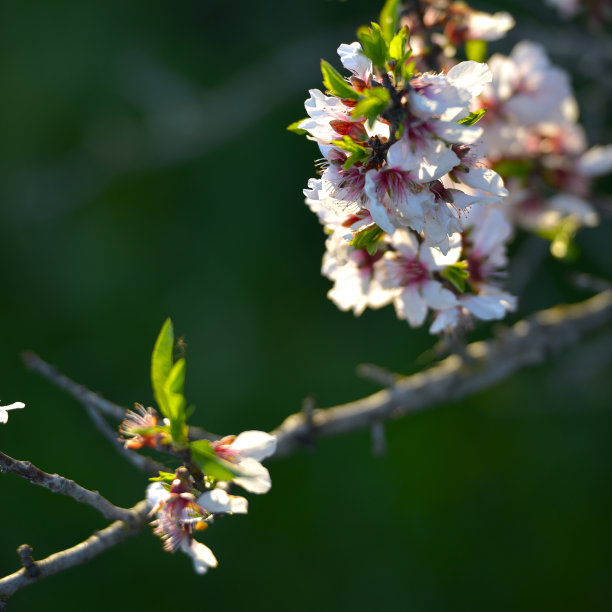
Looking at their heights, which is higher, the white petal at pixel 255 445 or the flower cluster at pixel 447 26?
the flower cluster at pixel 447 26

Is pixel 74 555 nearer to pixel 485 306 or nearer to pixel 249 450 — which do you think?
pixel 249 450

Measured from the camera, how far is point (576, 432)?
2393 millimetres

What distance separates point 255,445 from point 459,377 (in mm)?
591

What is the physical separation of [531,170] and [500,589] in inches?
65.3

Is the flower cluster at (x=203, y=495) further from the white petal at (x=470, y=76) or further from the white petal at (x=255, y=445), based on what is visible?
the white petal at (x=470, y=76)

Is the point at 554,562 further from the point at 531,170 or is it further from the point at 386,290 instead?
the point at 386,290

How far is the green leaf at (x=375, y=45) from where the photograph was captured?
64 cm

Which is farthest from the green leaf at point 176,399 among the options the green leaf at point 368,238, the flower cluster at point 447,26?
the flower cluster at point 447,26

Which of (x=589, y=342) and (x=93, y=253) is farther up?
(x=93, y=253)

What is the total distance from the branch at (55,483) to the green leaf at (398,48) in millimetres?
635

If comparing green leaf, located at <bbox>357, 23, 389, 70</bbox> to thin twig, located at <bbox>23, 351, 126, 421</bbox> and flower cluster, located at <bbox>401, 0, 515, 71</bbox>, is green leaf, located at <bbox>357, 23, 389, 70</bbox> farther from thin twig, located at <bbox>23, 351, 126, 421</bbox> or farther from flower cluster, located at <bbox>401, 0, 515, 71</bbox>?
thin twig, located at <bbox>23, 351, 126, 421</bbox>

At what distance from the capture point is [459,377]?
120 centimetres

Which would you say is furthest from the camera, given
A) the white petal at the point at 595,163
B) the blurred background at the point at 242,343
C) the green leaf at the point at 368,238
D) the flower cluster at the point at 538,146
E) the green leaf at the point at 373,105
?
the blurred background at the point at 242,343

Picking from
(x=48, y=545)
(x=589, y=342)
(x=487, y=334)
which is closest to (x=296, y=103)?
(x=487, y=334)
